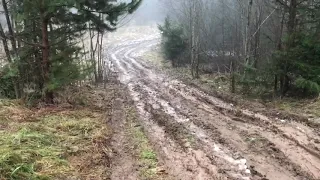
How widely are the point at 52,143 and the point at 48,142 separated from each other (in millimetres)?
93

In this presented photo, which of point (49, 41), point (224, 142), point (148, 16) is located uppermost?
point (148, 16)

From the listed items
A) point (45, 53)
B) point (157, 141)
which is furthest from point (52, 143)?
point (45, 53)

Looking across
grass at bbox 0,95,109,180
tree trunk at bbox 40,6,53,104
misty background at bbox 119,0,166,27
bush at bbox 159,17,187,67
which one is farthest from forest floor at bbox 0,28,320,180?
misty background at bbox 119,0,166,27

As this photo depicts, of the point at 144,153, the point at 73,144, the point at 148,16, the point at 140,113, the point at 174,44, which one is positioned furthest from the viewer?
the point at 148,16

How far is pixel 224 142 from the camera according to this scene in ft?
27.5

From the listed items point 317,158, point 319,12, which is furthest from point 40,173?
point 319,12

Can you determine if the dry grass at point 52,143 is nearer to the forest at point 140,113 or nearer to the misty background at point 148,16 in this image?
the forest at point 140,113

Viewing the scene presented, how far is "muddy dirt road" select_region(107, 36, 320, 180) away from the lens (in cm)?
679

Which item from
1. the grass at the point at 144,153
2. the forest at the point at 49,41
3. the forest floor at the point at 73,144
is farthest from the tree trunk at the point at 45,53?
the grass at the point at 144,153

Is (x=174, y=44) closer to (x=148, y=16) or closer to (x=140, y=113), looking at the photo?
(x=140, y=113)

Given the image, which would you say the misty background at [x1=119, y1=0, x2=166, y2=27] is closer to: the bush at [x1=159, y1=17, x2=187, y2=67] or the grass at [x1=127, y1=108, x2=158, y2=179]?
the bush at [x1=159, y1=17, x2=187, y2=67]

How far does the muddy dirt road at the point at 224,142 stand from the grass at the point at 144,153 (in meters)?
0.19

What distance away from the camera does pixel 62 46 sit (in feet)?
40.0

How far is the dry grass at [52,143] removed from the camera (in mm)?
6434
